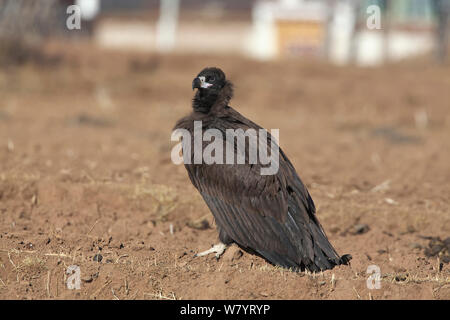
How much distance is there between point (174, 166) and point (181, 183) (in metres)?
0.87

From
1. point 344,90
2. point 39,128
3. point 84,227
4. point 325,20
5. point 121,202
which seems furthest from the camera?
point 325,20

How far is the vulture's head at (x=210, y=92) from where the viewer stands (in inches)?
242

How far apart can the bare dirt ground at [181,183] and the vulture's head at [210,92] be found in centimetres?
131

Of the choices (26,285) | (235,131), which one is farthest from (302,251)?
(26,285)

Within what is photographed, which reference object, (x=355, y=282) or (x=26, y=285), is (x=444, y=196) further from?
(x=26, y=285)

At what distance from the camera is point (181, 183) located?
820cm

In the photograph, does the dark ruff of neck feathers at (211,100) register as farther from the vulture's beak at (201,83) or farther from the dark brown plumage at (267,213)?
the dark brown plumage at (267,213)

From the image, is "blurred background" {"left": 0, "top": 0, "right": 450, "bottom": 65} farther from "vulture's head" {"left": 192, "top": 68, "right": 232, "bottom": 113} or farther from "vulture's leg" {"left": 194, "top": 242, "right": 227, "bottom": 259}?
"vulture's leg" {"left": 194, "top": 242, "right": 227, "bottom": 259}

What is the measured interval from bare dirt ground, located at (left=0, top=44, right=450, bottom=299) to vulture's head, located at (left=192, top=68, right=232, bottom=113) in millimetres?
1306

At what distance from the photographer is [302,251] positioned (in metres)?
5.50

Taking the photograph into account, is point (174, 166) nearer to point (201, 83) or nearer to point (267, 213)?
point (201, 83)

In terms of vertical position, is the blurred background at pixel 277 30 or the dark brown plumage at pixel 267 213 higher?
the blurred background at pixel 277 30

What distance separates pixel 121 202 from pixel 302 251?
266cm

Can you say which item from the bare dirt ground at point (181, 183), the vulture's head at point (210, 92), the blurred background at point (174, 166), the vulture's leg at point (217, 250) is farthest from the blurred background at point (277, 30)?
the vulture's leg at point (217, 250)
